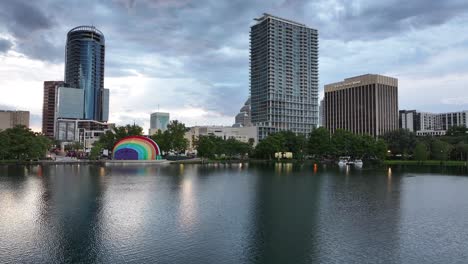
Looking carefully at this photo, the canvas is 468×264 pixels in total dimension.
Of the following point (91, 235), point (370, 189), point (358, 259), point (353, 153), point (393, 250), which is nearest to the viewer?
point (358, 259)

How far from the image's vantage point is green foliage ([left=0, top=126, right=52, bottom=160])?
99000 millimetres

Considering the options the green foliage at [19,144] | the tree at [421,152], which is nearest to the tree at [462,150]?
the tree at [421,152]

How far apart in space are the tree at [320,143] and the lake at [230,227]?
92.7m

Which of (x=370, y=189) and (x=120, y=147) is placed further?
(x=120, y=147)

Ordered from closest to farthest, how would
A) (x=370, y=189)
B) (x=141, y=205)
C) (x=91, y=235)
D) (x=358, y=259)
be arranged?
1. (x=358, y=259)
2. (x=91, y=235)
3. (x=141, y=205)
4. (x=370, y=189)

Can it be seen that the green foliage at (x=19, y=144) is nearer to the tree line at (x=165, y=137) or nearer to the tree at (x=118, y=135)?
the tree line at (x=165, y=137)

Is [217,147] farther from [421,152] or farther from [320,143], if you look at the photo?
[421,152]

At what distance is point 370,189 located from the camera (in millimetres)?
45781

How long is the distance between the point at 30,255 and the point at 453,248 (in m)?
21.8

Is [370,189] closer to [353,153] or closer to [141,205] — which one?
[141,205]

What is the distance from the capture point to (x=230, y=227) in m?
24.6

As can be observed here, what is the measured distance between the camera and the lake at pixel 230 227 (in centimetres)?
1894

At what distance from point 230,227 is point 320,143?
114036mm

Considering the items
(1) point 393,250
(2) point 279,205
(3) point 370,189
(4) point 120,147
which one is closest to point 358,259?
(1) point 393,250
